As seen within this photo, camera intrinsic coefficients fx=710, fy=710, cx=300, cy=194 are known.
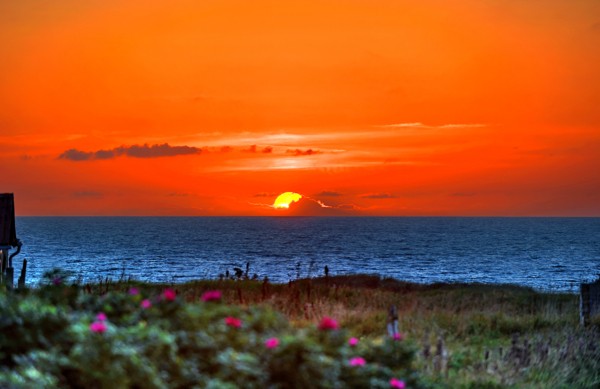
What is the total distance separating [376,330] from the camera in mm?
17719

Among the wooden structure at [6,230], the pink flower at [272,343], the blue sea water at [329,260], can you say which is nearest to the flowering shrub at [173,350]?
the pink flower at [272,343]

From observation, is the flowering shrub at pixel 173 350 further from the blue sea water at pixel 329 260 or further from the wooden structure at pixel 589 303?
the blue sea water at pixel 329 260

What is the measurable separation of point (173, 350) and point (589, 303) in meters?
17.9

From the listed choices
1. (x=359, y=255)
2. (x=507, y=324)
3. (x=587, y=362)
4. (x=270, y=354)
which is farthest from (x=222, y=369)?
(x=359, y=255)

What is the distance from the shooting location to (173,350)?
7383mm

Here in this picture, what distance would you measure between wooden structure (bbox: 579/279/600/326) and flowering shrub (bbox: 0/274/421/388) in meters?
14.0

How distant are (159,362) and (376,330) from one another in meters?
11.0

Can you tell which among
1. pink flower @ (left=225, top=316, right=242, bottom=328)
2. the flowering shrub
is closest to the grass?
the flowering shrub

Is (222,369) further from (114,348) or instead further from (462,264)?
(462,264)

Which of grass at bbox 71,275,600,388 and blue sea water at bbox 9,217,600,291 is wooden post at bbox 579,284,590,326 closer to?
grass at bbox 71,275,600,388

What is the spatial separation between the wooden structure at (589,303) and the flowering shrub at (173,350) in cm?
1401

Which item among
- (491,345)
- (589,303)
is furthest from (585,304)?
(491,345)

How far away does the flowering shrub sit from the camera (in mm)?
7059

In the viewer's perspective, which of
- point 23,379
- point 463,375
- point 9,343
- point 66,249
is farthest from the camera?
point 66,249
